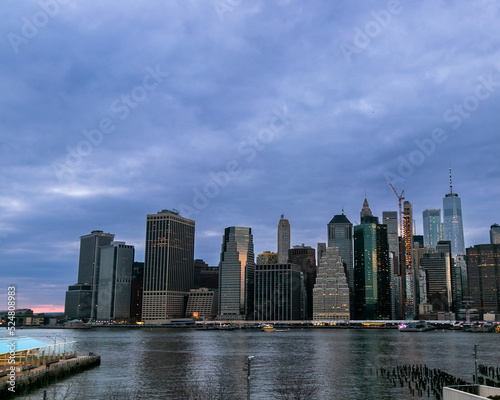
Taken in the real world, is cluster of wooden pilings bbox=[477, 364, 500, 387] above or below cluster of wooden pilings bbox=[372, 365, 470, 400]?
above

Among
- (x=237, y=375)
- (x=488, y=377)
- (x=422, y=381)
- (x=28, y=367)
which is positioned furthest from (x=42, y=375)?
(x=488, y=377)

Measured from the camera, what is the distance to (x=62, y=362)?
318 ft

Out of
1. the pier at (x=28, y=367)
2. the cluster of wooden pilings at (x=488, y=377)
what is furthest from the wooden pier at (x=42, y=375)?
the cluster of wooden pilings at (x=488, y=377)

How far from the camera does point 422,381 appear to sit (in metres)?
88.2

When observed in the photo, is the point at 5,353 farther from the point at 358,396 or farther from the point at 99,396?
the point at 358,396

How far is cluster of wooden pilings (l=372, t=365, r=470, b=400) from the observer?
3113 inches

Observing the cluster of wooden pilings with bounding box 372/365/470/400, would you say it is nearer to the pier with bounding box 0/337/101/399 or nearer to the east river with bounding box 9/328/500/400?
the east river with bounding box 9/328/500/400

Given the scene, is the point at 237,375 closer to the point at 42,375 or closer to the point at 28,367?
the point at 42,375

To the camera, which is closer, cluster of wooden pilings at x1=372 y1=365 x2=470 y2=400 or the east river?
the east river

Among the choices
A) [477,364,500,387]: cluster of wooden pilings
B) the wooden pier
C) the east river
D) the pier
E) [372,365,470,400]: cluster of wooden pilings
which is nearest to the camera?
the wooden pier

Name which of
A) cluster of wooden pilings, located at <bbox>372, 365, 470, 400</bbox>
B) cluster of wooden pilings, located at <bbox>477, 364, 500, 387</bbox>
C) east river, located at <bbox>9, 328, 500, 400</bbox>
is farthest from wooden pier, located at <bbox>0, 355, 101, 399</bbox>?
cluster of wooden pilings, located at <bbox>477, 364, 500, 387</bbox>

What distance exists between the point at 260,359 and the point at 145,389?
177 feet

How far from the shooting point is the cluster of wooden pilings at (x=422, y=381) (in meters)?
79.1

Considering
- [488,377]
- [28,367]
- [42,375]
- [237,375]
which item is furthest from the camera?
[237,375]
